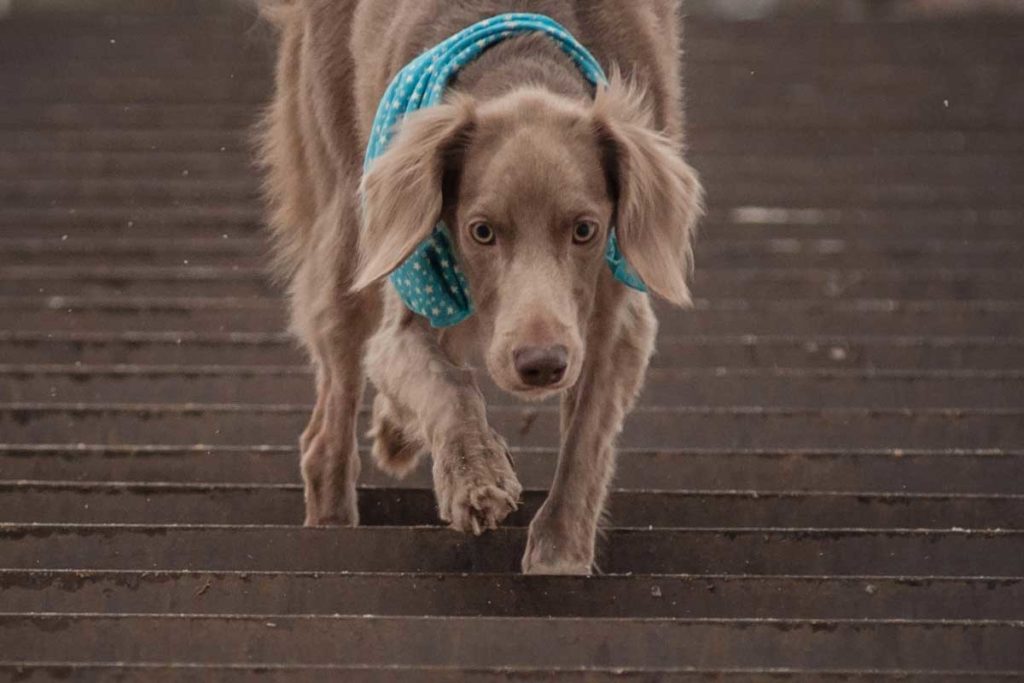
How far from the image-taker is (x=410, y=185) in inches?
182

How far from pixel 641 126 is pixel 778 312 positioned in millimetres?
2653

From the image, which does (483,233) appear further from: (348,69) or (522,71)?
(348,69)

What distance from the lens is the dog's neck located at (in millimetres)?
4887

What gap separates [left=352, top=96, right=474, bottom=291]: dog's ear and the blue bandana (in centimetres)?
14

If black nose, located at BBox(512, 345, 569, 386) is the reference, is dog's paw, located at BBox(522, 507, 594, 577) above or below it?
below

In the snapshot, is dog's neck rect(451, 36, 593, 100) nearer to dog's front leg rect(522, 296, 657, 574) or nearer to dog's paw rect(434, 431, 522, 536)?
dog's front leg rect(522, 296, 657, 574)

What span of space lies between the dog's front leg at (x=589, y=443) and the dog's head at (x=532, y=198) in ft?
1.13

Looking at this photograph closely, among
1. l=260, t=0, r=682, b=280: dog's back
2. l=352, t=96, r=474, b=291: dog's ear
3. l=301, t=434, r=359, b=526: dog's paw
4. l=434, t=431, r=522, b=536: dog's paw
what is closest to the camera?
l=434, t=431, r=522, b=536: dog's paw

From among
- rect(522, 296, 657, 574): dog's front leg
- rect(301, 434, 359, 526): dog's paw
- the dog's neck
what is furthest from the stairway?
the dog's neck

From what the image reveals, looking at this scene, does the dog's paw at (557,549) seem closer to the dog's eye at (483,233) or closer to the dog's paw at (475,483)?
the dog's paw at (475,483)

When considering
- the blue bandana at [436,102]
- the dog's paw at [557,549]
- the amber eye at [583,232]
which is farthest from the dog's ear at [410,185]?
the dog's paw at [557,549]

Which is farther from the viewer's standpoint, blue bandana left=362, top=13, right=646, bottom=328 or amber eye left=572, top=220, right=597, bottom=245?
blue bandana left=362, top=13, right=646, bottom=328

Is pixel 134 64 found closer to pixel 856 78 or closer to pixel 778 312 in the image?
pixel 856 78

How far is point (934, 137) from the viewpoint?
9.39 m
